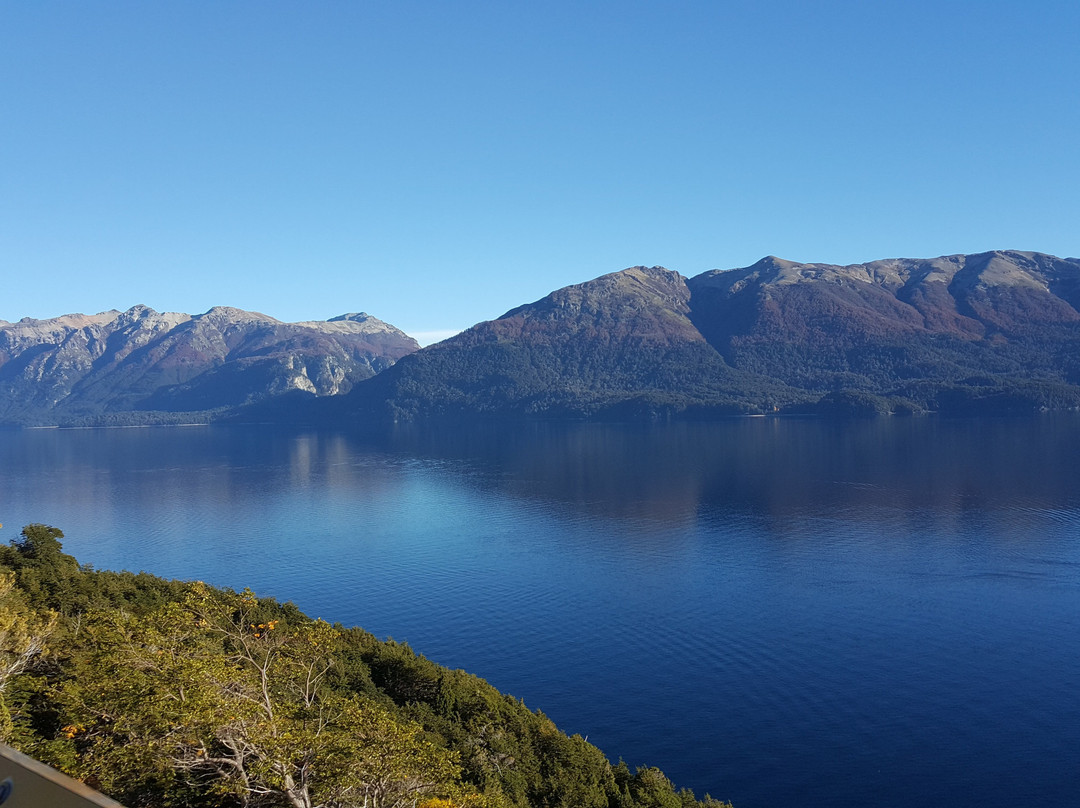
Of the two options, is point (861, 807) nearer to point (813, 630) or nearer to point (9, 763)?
point (813, 630)

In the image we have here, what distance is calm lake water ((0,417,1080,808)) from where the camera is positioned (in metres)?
44.6

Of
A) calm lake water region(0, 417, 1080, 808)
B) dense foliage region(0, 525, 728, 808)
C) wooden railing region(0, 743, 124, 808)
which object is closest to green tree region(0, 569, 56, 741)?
dense foliage region(0, 525, 728, 808)

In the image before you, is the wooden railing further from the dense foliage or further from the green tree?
the green tree

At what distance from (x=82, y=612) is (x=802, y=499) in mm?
100894

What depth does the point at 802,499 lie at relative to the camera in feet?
394

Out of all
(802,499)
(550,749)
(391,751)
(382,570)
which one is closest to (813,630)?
(550,749)

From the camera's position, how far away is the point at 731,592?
73938 millimetres

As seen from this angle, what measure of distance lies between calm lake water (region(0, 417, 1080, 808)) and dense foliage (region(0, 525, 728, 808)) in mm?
11593

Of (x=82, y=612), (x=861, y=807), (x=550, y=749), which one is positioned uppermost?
(x=82, y=612)

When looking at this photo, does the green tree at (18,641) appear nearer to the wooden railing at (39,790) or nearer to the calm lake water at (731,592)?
the wooden railing at (39,790)

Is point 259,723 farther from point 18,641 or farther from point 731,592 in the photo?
point 731,592

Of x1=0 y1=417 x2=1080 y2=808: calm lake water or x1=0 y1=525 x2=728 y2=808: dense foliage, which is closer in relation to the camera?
x1=0 y1=525 x2=728 y2=808: dense foliage

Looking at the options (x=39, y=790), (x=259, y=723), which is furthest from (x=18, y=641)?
(x=39, y=790)

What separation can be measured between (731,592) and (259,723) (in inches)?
2406
